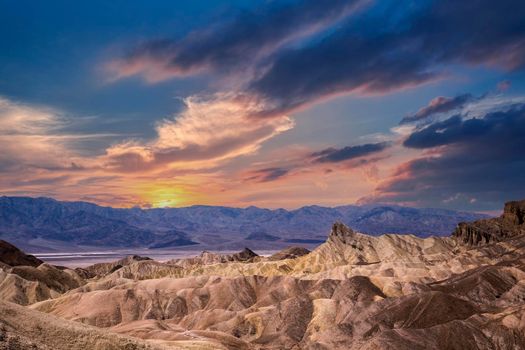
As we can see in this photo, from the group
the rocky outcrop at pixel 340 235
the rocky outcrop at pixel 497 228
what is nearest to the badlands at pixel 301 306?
the rocky outcrop at pixel 497 228

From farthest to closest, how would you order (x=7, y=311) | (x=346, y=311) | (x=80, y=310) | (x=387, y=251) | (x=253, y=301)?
(x=387, y=251) < (x=253, y=301) < (x=80, y=310) < (x=346, y=311) < (x=7, y=311)

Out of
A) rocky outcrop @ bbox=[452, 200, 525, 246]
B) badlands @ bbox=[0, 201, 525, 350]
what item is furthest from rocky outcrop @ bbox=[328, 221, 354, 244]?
rocky outcrop @ bbox=[452, 200, 525, 246]

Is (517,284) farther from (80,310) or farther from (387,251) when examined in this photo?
(80,310)

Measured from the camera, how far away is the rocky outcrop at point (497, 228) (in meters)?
178

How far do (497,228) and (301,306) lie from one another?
113 meters

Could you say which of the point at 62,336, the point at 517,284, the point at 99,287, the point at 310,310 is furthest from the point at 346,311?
the point at 99,287

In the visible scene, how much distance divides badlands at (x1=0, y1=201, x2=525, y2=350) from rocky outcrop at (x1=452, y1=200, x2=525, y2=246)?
52 centimetres

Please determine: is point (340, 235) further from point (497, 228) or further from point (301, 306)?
point (301, 306)

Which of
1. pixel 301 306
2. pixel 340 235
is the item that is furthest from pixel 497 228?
pixel 301 306

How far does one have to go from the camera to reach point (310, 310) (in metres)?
99.6

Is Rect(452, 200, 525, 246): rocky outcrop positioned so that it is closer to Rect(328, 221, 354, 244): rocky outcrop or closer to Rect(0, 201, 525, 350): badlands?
Rect(0, 201, 525, 350): badlands

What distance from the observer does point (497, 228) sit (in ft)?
597

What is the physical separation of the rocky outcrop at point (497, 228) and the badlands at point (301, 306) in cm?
52

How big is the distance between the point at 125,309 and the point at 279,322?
42.5m
